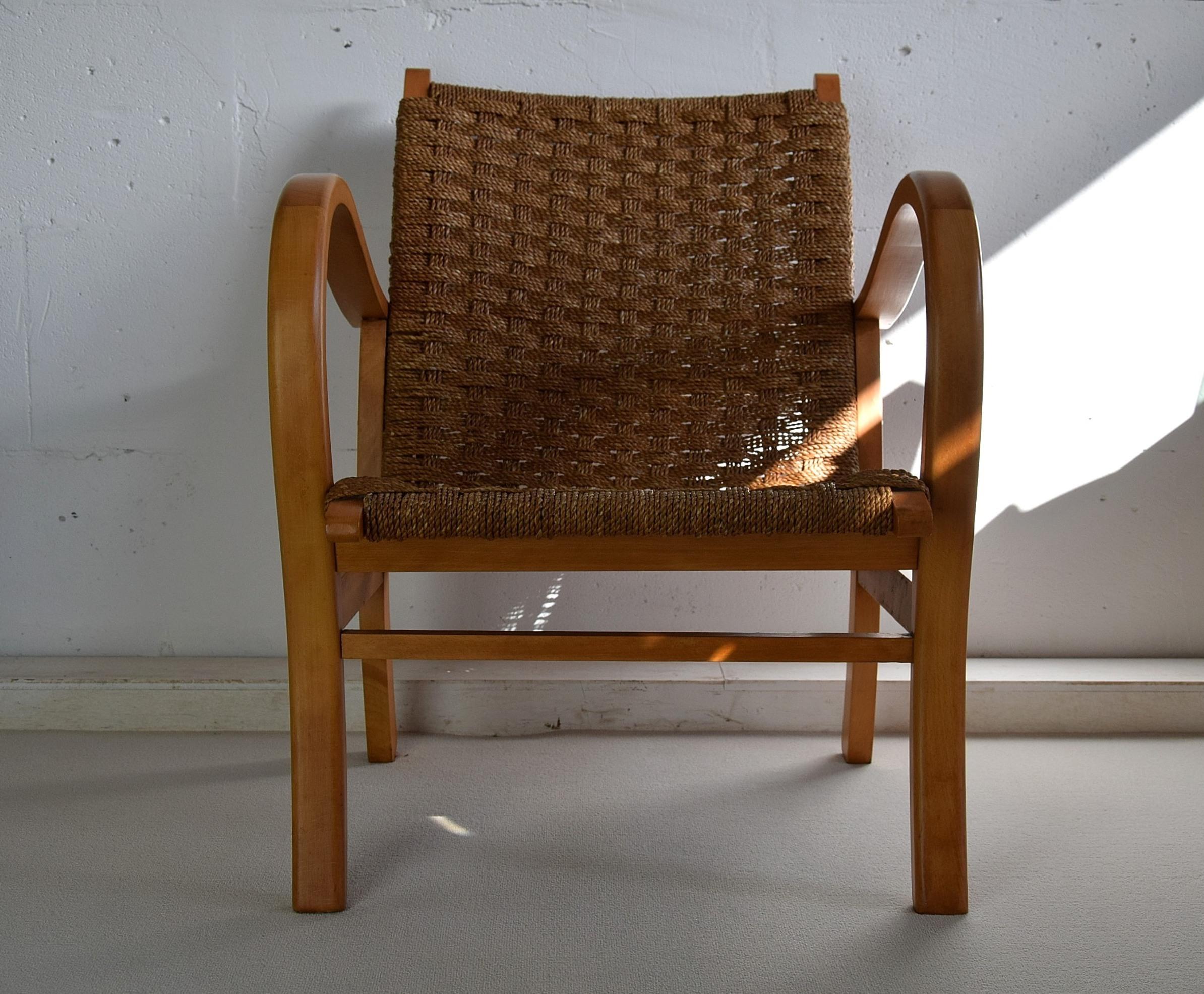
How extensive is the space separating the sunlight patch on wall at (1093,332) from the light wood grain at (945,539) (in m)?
0.62

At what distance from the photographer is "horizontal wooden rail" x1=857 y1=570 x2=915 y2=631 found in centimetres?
80

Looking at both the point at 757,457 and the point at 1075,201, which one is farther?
the point at 1075,201

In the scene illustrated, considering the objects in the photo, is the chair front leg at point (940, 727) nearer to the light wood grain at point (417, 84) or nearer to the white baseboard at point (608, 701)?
the white baseboard at point (608, 701)

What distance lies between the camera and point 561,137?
3.75ft

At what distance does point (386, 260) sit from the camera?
1354mm

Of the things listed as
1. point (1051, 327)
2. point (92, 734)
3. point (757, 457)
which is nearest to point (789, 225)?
point (757, 457)

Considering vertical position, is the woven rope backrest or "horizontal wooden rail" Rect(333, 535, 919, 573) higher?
the woven rope backrest

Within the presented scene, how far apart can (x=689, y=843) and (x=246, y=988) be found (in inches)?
16.9

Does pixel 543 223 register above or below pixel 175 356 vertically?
above

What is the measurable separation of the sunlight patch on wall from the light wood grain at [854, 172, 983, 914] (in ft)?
2.03

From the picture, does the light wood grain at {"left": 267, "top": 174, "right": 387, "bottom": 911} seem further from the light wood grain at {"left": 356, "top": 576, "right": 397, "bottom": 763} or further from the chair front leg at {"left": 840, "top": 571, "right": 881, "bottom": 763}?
the chair front leg at {"left": 840, "top": 571, "right": 881, "bottom": 763}

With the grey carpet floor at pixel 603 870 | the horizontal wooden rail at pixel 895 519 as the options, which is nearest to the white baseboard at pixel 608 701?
the grey carpet floor at pixel 603 870

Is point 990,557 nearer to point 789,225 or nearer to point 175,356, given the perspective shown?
point 789,225

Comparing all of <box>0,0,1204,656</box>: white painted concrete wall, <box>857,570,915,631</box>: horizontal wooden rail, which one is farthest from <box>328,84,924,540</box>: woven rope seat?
<box>0,0,1204,656</box>: white painted concrete wall
